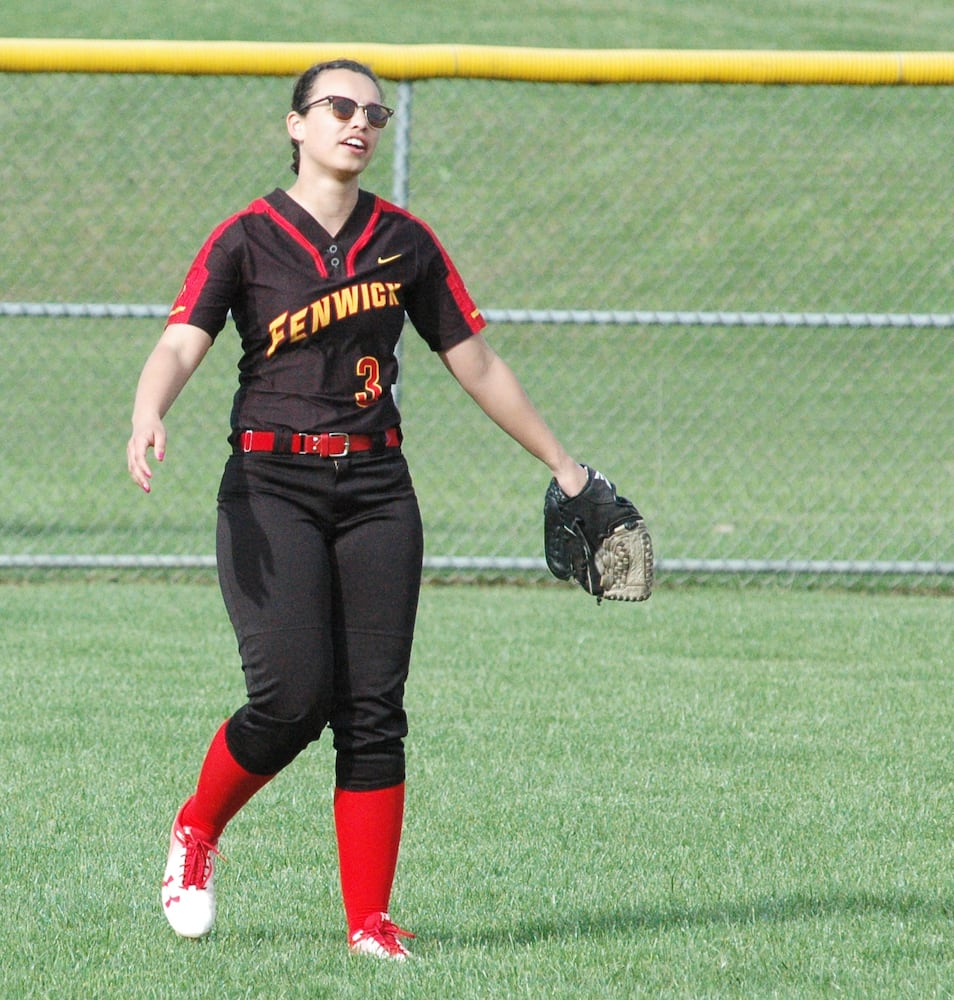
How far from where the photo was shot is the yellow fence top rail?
8.12m

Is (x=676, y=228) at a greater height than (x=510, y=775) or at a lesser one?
greater

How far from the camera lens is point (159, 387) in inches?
136

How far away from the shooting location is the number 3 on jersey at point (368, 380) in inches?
143

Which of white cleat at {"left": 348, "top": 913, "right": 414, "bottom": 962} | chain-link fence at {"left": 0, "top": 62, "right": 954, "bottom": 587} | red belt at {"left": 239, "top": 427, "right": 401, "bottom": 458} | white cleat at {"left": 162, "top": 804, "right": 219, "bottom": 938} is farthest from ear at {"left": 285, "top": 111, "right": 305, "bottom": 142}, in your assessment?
chain-link fence at {"left": 0, "top": 62, "right": 954, "bottom": 587}

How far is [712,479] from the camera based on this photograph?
12094mm

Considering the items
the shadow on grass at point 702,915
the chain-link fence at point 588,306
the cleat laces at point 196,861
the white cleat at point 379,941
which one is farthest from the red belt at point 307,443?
the chain-link fence at point 588,306

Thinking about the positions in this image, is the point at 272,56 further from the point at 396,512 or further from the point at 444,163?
the point at 444,163

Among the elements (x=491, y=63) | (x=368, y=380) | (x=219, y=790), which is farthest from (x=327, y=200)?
(x=491, y=63)

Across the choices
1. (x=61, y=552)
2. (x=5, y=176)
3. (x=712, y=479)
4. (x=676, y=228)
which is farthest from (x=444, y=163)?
(x=61, y=552)

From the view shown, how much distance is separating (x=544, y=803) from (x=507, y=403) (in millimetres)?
1489

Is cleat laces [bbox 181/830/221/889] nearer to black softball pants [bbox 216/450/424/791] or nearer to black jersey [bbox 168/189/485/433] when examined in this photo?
black softball pants [bbox 216/450/424/791]

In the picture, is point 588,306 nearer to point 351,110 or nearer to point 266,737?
point 351,110

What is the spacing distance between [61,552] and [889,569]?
427 cm

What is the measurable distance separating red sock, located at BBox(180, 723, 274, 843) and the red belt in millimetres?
622
